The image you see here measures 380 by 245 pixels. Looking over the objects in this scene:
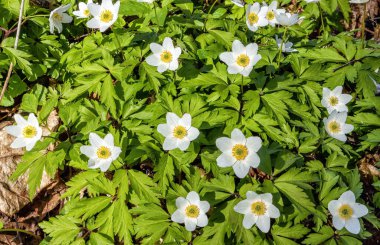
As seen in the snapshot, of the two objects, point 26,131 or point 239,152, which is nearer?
point 239,152

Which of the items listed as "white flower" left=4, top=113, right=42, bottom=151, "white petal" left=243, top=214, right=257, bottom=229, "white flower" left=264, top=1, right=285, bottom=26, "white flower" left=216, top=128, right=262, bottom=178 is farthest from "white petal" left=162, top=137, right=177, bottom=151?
"white flower" left=264, top=1, right=285, bottom=26

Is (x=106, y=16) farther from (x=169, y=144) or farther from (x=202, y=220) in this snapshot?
(x=202, y=220)

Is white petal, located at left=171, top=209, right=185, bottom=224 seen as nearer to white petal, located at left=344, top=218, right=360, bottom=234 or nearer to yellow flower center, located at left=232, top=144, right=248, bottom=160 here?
yellow flower center, located at left=232, top=144, right=248, bottom=160

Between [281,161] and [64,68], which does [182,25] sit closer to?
[64,68]

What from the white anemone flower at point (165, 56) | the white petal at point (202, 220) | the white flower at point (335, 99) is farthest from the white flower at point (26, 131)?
the white flower at point (335, 99)

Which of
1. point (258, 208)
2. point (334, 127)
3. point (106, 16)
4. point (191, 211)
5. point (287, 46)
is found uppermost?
point (106, 16)

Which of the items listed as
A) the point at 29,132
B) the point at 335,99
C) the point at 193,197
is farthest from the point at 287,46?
the point at 29,132
